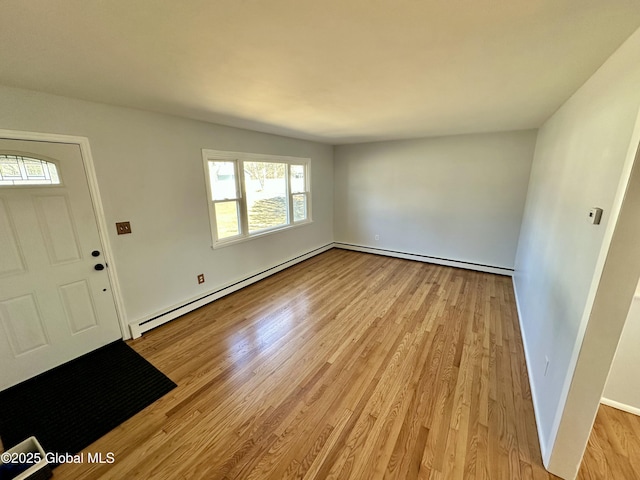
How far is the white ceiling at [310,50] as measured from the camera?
102cm

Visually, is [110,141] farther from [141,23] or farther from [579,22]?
[579,22]

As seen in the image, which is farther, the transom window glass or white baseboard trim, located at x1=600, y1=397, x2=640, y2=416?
the transom window glass

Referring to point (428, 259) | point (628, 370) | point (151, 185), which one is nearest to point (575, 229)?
point (628, 370)

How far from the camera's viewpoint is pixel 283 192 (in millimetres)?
4598

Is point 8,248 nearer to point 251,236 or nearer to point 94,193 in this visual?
point 94,193

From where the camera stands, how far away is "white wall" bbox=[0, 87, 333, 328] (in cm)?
210

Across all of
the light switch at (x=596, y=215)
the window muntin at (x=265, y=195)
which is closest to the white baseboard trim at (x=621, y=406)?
the light switch at (x=596, y=215)

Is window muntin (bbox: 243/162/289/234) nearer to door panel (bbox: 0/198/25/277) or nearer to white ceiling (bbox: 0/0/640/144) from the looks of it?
white ceiling (bbox: 0/0/640/144)

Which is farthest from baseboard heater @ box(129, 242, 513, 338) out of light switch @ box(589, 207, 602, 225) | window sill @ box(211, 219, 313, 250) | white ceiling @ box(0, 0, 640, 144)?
light switch @ box(589, 207, 602, 225)

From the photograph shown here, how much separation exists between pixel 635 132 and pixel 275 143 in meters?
3.92

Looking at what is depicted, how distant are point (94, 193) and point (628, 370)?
4.63 meters

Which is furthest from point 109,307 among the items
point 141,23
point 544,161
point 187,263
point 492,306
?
point 544,161

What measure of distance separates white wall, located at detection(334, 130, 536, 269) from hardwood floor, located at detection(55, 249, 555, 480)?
1342 mm

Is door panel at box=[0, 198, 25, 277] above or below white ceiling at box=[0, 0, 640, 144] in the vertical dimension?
below
